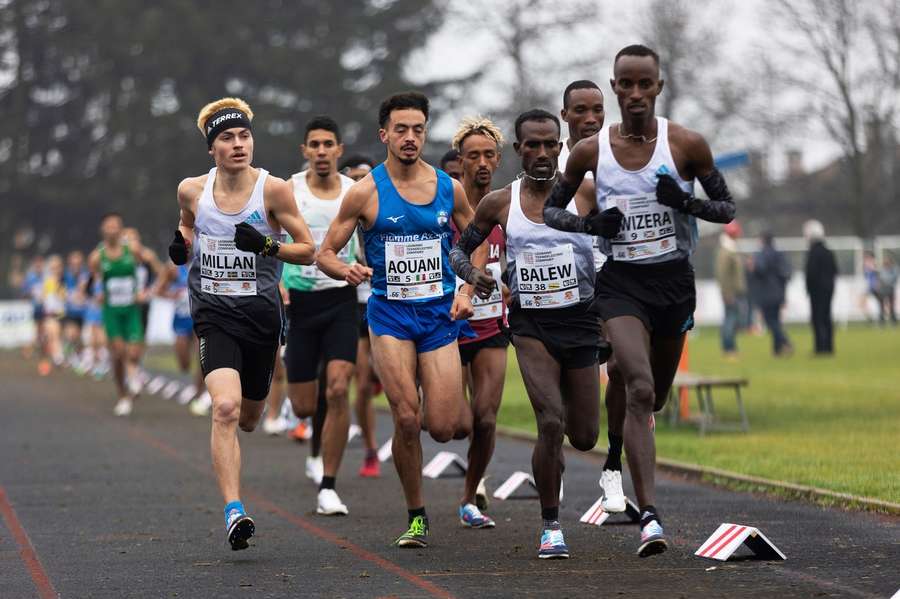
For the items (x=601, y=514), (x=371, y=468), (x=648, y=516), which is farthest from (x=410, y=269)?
(x=371, y=468)

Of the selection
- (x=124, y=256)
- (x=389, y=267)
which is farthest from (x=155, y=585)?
(x=124, y=256)

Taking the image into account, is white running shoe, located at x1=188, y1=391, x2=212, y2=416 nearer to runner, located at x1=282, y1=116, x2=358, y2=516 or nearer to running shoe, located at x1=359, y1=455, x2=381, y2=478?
running shoe, located at x1=359, y1=455, x2=381, y2=478

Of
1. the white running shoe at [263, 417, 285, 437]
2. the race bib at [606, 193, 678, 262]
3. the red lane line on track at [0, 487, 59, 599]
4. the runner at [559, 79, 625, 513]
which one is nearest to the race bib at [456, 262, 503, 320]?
the runner at [559, 79, 625, 513]

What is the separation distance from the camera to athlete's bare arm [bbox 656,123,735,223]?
8328mm

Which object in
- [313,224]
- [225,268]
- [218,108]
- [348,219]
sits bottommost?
[225,268]

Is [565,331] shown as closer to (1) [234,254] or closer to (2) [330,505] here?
(1) [234,254]

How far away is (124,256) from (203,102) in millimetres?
34577

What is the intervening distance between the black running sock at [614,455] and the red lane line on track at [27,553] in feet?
10.5

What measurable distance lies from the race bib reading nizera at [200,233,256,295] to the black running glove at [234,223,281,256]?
0.78 feet

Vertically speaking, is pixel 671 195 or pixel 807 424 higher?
pixel 671 195

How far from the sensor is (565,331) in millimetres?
9148

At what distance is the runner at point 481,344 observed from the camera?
10.2m

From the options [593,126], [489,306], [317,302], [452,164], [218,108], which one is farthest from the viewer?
[452,164]

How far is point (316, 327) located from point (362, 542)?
2.61 meters
